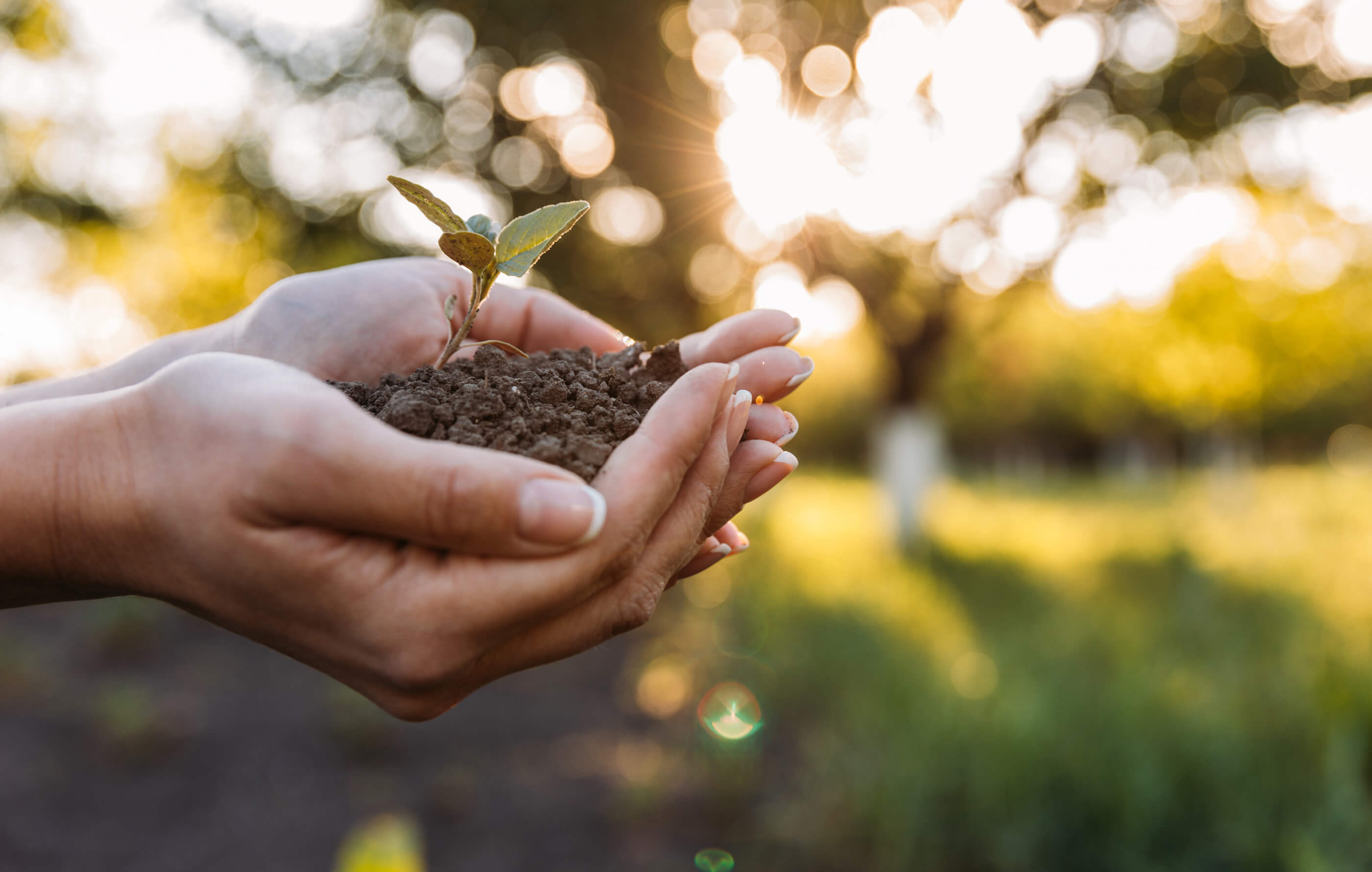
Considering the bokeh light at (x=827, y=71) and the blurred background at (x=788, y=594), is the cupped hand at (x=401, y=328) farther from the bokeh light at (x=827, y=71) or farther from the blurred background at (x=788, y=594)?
the bokeh light at (x=827, y=71)

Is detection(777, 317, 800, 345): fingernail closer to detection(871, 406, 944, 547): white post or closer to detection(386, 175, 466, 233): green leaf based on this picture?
detection(386, 175, 466, 233): green leaf

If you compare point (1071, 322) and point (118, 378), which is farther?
point (1071, 322)

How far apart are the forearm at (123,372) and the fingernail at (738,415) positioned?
133cm

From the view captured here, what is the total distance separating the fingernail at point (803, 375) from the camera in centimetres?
170

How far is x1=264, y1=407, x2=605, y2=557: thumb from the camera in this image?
1049 millimetres

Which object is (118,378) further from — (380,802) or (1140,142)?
(1140,142)

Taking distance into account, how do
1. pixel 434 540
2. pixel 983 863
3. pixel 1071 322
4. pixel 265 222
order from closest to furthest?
pixel 434 540
pixel 983 863
pixel 265 222
pixel 1071 322

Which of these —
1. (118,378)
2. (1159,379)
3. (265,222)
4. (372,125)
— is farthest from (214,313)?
(1159,379)

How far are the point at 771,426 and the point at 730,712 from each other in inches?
130

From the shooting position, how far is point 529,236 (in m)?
1.56

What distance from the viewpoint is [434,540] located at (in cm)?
113

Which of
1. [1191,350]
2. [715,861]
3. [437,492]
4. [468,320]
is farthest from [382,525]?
[1191,350]

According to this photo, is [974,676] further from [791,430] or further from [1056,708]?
[791,430]

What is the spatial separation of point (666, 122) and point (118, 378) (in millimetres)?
5630
